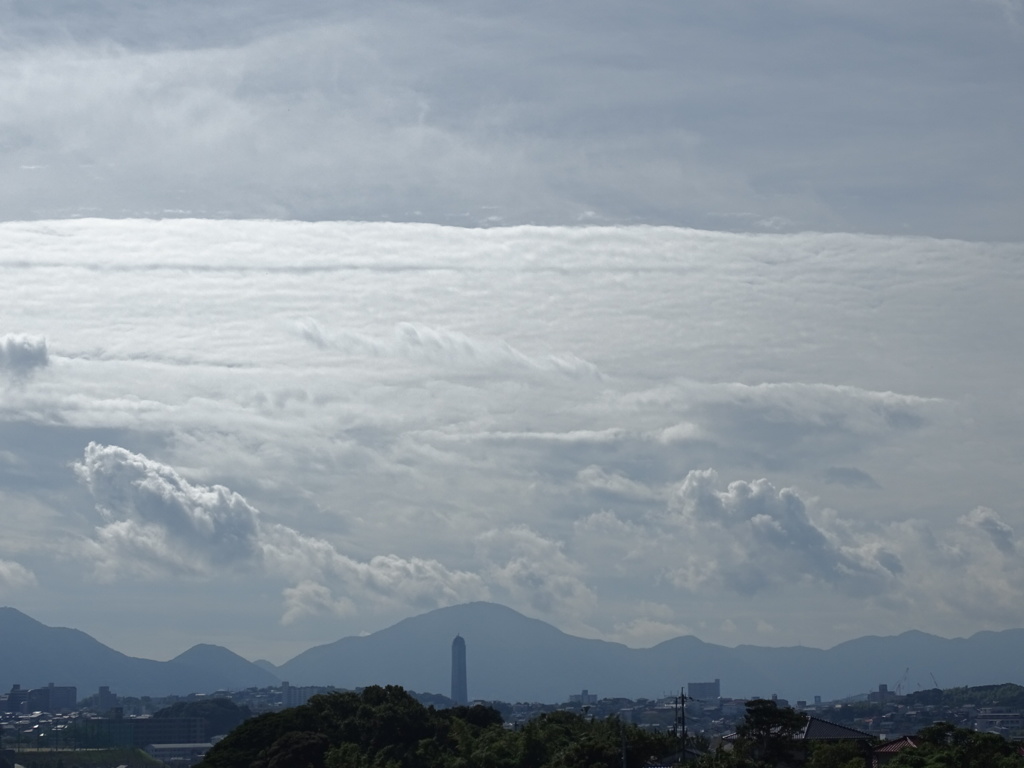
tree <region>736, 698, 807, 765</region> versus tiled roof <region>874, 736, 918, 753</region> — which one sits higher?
tree <region>736, 698, 807, 765</region>

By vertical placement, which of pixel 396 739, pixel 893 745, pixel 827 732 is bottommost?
pixel 893 745

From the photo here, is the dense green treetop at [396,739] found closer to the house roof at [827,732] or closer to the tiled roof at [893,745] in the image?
the house roof at [827,732]

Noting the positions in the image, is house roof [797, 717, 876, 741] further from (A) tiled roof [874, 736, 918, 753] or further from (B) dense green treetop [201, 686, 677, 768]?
(B) dense green treetop [201, 686, 677, 768]

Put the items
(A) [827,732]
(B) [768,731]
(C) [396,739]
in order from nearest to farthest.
Answer: 1. (B) [768,731]
2. (A) [827,732]
3. (C) [396,739]

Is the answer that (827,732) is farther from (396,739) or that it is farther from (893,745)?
(396,739)

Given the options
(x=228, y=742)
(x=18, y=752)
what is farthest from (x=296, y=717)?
(x=18, y=752)

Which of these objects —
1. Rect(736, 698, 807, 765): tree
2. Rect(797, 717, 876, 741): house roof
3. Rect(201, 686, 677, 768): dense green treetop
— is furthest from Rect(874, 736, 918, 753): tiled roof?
Rect(201, 686, 677, 768): dense green treetop

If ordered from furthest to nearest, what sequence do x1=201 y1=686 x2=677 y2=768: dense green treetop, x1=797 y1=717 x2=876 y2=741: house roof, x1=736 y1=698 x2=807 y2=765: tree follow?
x1=797 y1=717 x2=876 y2=741: house roof
x1=201 y1=686 x2=677 y2=768: dense green treetop
x1=736 y1=698 x2=807 y2=765: tree

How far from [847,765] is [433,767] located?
90.4 ft

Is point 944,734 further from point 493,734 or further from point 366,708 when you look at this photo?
point 366,708

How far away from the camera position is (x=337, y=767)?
253 ft

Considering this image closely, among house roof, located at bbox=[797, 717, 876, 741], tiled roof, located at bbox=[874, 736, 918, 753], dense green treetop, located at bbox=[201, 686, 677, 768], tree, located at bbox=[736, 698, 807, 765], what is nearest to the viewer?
tree, located at bbox=[736, 698, 807, 765]

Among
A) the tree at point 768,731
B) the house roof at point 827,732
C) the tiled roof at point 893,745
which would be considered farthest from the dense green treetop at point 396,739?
the tiled roof at point 893,745

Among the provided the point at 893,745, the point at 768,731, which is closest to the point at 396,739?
the point at 768,731
